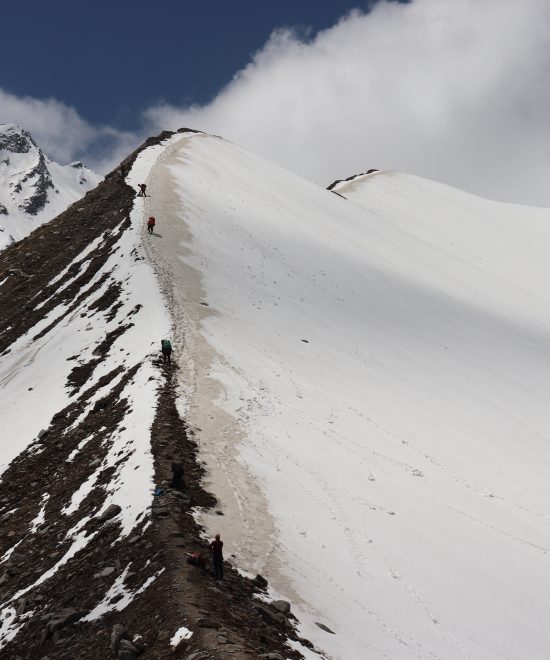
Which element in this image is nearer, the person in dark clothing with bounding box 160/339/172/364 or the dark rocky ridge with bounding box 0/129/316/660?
the dark rocky ridge with bounding box 0/129/316/660

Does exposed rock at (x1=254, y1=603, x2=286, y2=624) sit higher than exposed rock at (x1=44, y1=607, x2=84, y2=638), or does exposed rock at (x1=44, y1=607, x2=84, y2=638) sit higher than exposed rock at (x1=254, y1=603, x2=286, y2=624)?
exposed rock at (x1=254, y1=603, x2=286, y2=624)

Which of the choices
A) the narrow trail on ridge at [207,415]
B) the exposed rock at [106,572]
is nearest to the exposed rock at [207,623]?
the exposed rock at [106,572]

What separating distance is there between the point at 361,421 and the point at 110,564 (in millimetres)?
13538

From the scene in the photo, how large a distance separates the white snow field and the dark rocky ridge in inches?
42.7

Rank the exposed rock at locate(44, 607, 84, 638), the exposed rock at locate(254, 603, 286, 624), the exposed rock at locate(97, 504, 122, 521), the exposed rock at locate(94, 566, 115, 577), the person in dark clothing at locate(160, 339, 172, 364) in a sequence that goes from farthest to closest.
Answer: the person in dark clothing at locate(160, 339, 172, 364) < the exposed rock at locate(97, 504, 122, 521) < the exposed rock at locate(94, 566, 115, 577) < the exposed rock at locate(254, 603, 286, 624) < the exposed rock at locate(44, 607, 84, 638)

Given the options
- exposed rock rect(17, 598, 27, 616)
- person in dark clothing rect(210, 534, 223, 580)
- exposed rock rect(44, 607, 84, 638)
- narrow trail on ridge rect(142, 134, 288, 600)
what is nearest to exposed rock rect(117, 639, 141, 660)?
exposed rock rect(44, 607, 84, 638)

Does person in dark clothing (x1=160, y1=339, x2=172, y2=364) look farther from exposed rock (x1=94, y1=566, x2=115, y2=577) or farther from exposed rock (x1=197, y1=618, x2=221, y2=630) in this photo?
exposed rock (x1=197, y1=618, x2=221, y2=630)

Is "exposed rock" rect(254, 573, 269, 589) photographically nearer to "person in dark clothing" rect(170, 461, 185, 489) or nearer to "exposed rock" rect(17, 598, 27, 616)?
"person in dark clothing" rect(170, 461, 185, 489)

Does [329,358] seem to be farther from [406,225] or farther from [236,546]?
[406,225]

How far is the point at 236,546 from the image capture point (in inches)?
509

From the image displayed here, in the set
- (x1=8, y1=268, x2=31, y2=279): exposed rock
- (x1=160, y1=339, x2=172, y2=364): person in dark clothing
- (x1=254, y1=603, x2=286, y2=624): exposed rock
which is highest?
(x1=8, y1=268, x2=31, y2=279): exposed rock

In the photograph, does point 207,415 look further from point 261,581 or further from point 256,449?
point 261,581

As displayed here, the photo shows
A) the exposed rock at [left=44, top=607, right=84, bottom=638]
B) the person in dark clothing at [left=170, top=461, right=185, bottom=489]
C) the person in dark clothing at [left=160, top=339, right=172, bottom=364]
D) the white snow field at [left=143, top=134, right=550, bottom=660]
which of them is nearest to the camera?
the exposed rock at [left=44, top=607, right=84, bottom=638]

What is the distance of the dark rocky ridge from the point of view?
9.20 m
